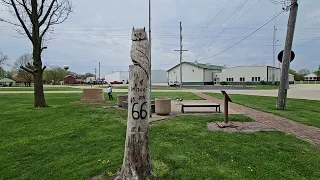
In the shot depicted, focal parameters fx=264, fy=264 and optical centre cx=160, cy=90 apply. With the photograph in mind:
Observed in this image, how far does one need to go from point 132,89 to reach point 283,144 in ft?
14.7

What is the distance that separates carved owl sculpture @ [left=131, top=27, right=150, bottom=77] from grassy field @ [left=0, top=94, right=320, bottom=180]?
80.3 inches

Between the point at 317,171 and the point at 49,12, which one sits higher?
the point at 49,12

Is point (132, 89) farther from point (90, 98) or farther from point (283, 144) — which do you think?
point (90, 98)

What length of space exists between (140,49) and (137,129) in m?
1.41

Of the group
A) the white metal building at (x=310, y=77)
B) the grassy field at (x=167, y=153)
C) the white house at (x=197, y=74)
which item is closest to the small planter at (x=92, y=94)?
the grassy field at (x=167, y=153)

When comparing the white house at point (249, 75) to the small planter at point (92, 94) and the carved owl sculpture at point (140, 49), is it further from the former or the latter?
the carved owl sculpture at point (140, 49)

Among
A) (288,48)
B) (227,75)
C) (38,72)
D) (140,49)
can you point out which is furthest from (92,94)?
(227,75)

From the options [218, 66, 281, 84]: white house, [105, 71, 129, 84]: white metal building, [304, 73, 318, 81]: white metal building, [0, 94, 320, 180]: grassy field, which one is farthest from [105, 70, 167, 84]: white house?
[0, 94, 320, 180]: grassy field

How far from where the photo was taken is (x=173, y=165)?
5.32 m

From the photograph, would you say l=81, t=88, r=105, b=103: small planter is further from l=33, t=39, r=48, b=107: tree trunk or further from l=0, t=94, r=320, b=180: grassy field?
l=0, t=94, r=320, b=180: grassy field

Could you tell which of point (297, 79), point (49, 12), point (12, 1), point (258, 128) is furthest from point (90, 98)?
point (297, 79)

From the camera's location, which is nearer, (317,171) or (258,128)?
(317,171)

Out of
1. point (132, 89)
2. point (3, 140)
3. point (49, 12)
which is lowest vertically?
point (3, 140)

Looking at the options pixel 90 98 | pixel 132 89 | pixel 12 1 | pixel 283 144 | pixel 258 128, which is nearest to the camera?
pixel 132 89
